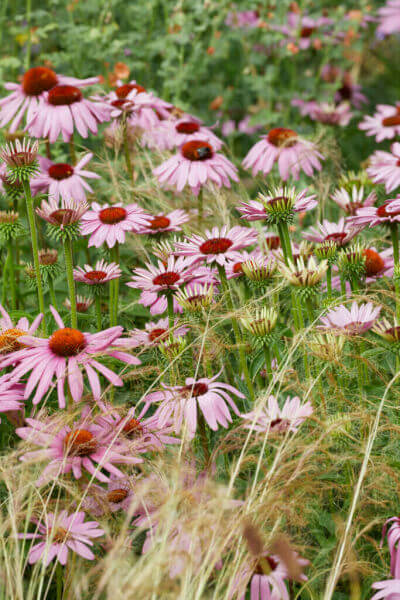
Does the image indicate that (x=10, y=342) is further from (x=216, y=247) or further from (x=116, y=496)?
(x=216, y=247)

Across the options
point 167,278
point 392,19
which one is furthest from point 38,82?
point 392,19

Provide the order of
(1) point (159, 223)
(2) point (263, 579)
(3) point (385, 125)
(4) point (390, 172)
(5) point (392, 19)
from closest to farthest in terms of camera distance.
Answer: (5) point (392, 19)
(2) point (263, 579)
(1) point (159, 223)
(4) point (390, 172)
(3) point (385, 125)

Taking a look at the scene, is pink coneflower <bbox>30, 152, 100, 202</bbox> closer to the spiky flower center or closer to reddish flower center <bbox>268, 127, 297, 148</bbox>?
the spiky flower center

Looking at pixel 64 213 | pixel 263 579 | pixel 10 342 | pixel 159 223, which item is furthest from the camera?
pixel 159 223

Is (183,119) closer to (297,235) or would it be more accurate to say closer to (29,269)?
(297,235)

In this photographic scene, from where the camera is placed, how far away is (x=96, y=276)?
5.98ft

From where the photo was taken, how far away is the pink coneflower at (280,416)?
4.36ft

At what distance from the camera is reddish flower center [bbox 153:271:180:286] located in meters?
1.66

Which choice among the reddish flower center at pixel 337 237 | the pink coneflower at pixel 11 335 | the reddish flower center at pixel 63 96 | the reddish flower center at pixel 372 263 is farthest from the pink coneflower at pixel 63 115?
the reddish flower center at pixel 372 263

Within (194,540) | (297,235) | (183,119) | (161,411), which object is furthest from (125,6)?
(194,540)

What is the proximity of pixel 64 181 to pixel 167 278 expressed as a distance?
1.92 ft

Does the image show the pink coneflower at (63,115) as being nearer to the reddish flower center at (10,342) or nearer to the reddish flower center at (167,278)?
the reddish flower center at (167,278)

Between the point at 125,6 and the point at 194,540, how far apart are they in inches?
150

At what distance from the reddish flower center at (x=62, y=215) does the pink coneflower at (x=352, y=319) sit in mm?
627
